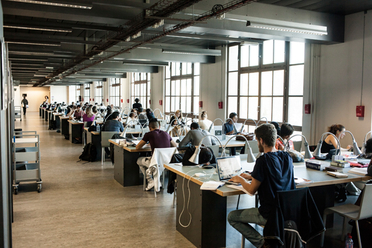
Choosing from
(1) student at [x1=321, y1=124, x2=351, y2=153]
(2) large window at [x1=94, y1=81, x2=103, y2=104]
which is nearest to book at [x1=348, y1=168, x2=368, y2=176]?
(1) student at [x1=321, y1=124, x2=351, y2=153]

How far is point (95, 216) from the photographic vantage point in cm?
403

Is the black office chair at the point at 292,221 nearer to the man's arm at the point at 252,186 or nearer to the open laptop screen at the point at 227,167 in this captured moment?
the man's arm at the point at 252,186

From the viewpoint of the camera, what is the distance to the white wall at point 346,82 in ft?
19.7

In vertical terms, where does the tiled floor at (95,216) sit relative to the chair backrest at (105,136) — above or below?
below

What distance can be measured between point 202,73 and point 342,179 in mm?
8790

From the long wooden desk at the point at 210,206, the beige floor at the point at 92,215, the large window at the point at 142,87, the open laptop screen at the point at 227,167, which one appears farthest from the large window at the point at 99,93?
the open laptop screen at the point at 227,167

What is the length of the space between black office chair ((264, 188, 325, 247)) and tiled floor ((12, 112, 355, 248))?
83cm

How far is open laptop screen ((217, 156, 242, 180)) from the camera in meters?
2.99

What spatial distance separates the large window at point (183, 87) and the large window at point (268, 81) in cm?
217

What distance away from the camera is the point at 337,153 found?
13.9 ft

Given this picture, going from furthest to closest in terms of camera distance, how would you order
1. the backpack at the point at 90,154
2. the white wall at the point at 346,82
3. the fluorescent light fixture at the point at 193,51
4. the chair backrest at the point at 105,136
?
the fluorescent light fixture at the point at 193,51
the backpack at the point at 90,154
the chair backrest at the point at 105,136
the white wall at the point at 346,82

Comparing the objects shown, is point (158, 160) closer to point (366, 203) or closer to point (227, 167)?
point (227, 167)

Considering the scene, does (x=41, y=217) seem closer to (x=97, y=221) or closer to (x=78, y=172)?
(x=97, y=221)

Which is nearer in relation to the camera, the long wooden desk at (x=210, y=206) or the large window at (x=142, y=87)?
the long wooden desk at (x=210, y=206)
